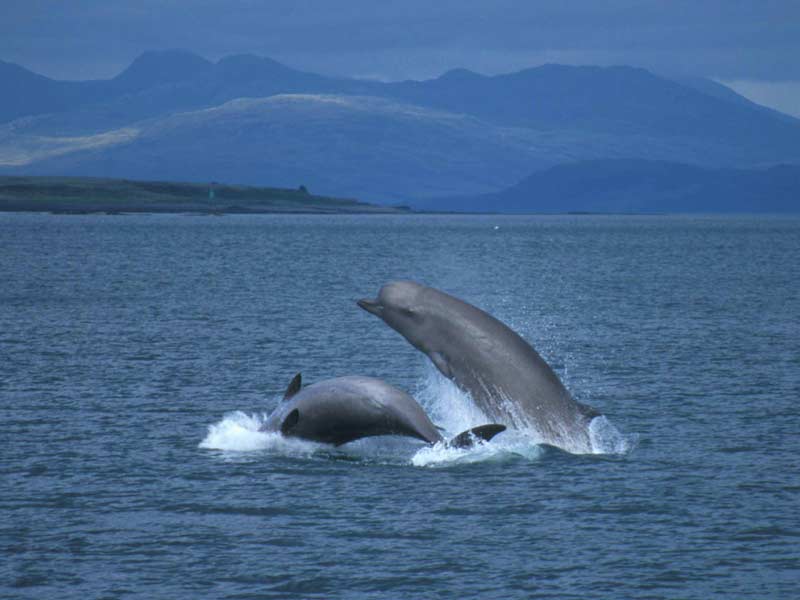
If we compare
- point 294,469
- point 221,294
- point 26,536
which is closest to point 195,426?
point 294,469

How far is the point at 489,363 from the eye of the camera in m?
26.4

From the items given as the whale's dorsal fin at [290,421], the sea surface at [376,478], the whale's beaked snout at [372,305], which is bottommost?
the sea surface at [376,478]

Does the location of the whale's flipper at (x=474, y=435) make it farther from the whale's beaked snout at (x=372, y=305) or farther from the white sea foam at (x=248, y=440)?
the white sea foam at (x=248, y=440)

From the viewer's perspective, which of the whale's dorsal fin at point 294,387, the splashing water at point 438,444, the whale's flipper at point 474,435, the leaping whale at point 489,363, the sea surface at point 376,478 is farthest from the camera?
the whale's dorsal fin at point 294,387

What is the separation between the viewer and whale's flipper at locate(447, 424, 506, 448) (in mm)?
24578

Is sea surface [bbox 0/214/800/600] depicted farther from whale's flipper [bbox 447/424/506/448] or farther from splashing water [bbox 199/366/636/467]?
whale's flipper [bbox 447/424/506/448]

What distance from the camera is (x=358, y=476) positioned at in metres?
26.9

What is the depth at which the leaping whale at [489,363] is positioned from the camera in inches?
1040

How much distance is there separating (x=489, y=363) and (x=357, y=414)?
9.11 feet

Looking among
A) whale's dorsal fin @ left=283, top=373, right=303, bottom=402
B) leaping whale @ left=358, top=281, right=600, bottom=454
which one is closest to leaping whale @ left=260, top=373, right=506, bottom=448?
whale's dorsal fin @ left=283, top=373, right=303, bottom=402

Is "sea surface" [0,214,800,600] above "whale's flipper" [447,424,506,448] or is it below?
below

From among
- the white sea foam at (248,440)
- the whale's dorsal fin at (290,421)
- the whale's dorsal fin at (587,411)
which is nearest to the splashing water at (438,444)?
the white sea foam at (248,440)

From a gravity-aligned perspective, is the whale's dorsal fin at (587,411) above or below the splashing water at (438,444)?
above

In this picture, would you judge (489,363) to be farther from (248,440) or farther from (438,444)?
(248,440)
